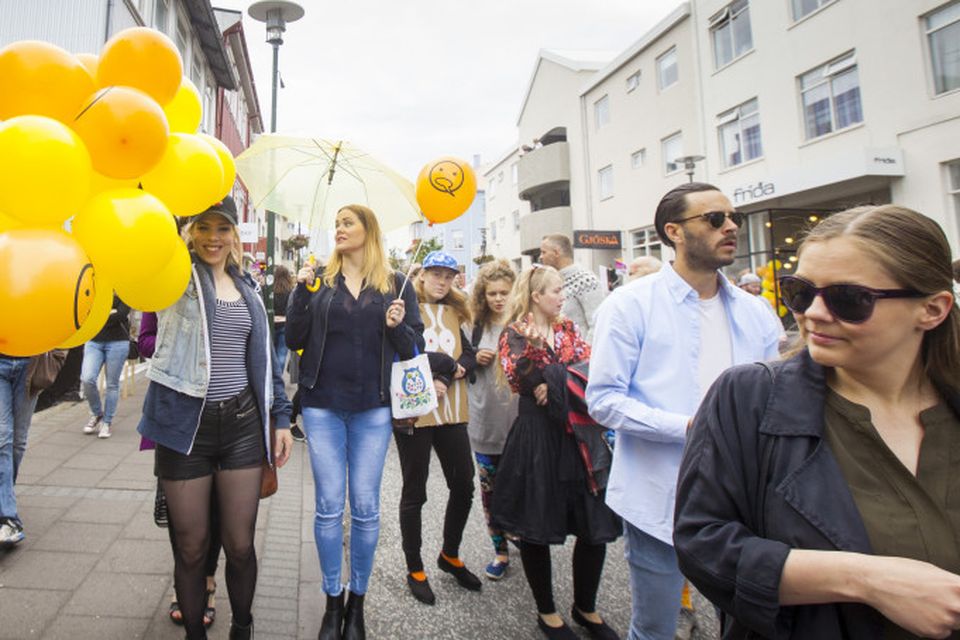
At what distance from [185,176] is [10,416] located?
2389 mm

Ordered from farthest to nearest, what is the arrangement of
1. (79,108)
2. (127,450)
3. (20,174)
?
(127,450) → (79,108) → (20,174)

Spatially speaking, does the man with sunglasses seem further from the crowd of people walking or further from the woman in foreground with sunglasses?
the woman in foreground with sunglasses

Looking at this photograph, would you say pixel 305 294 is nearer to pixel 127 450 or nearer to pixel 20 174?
pixel 20 174

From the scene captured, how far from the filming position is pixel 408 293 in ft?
10.4

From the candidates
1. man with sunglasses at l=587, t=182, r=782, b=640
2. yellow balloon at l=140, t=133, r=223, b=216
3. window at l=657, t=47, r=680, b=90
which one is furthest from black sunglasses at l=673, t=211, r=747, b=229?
window at l=657, t=47, r=680, b=90

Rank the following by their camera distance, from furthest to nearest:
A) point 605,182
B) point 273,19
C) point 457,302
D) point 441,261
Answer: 1. point 605,182
2. point 273,19
3. point 457,302
4. point 441,261

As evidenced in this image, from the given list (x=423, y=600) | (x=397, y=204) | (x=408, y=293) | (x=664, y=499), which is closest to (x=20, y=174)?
(x=408, y=293)

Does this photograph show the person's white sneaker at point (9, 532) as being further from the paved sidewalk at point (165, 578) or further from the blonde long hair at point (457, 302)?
the blonde long hair at point (457, 302)

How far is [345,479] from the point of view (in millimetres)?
2957

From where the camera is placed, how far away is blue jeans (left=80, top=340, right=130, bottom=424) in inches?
233

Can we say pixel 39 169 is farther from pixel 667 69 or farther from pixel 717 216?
pixel 667 69

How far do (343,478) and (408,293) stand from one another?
1028 mm

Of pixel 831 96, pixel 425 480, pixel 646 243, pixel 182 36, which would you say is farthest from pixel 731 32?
pixel 425 480

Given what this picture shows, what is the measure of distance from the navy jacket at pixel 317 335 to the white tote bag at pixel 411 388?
0.04m
